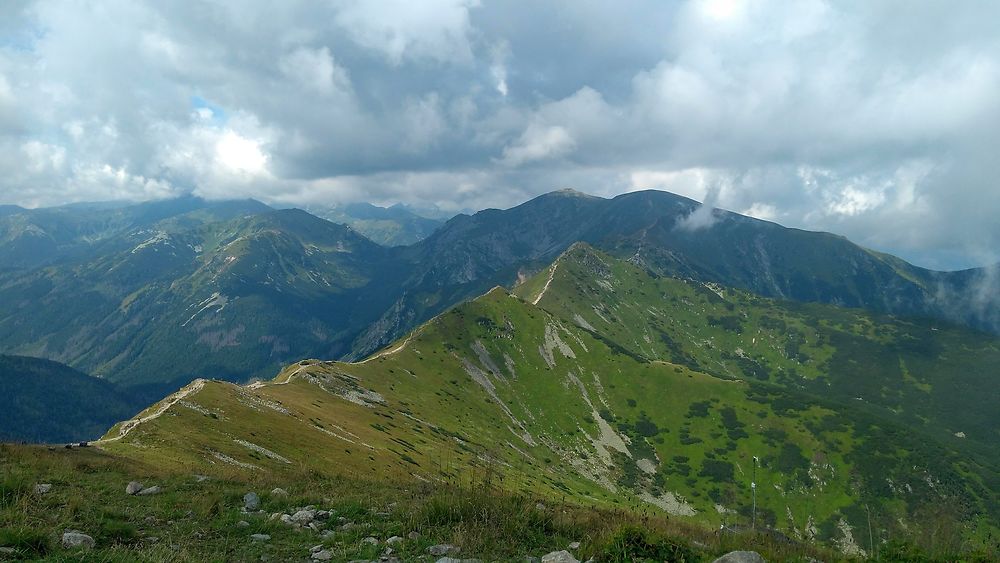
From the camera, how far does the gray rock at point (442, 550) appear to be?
11.9m

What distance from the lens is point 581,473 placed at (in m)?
169

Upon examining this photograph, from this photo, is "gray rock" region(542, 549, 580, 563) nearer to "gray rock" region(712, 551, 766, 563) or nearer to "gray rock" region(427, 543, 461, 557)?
"gray rock" region(427, 543, 461, 557)

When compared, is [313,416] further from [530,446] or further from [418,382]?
[530,446]

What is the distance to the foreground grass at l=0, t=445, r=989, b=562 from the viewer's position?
37.6 feet

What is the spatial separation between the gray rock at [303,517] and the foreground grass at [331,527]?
1.52 feet

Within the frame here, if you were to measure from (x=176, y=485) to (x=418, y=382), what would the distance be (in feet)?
539

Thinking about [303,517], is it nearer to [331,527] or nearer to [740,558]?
[331,527]

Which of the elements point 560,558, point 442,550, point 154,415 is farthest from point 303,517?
point 154,415

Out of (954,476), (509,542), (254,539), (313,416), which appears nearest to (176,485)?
(254,539)

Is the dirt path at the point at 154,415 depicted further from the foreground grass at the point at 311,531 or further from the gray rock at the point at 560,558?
the gray rock at the point at 560,558

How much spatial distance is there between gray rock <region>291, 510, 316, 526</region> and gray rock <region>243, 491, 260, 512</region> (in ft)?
6.26

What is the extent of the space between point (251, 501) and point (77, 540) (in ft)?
18.9

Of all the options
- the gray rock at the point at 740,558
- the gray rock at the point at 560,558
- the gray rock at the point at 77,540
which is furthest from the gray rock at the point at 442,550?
the gray rock at the point at 77,540

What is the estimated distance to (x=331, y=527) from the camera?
1414cm
